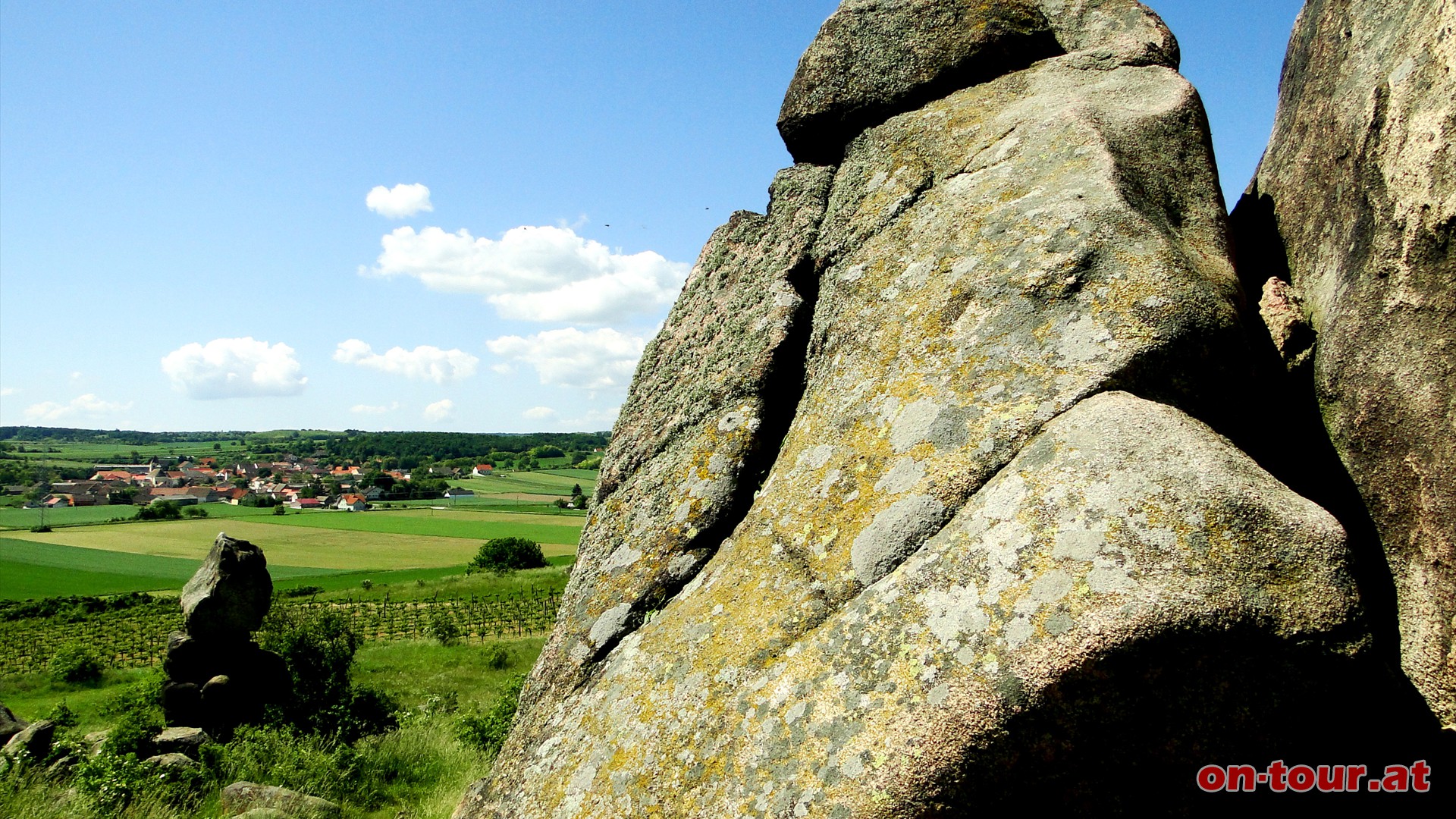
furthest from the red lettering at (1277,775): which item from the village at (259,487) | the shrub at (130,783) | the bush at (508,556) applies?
the village at (259,487)

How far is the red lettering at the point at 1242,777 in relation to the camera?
2766 mm

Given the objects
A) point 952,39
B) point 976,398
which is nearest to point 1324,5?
point 952,39

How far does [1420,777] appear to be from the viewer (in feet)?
10.0

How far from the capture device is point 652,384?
5855 millimetres

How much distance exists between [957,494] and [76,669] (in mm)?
47305

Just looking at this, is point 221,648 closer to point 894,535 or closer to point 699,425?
point 699,425

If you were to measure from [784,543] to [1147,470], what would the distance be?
1.64 metres

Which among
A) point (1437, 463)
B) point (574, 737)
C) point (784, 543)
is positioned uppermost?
point (1437, 463)

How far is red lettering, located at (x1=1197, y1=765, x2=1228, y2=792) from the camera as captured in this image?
9.06 ft

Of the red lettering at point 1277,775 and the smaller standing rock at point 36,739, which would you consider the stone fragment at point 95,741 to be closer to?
the smaller standing rock at point 36,739

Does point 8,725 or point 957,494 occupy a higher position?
point 957,494

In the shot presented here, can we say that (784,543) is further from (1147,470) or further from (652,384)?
(652,384)

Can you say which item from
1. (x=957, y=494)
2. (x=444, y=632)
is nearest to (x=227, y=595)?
(x=444, y=632)

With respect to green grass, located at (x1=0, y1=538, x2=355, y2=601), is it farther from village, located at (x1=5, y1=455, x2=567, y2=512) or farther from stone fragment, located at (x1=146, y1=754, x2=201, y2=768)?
stone fragment, located at (x1=146, y1=754, x2=201, y2=768)
